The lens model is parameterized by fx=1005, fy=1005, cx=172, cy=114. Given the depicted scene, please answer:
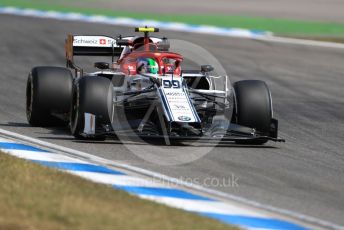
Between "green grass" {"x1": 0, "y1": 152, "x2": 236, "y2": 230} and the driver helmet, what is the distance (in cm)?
386

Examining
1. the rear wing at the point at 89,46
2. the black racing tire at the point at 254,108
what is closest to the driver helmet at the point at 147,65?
the black racing tire at the point at 254,108

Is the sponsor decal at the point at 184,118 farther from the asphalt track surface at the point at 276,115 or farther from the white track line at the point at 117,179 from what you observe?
the white track line at the point at 117,179

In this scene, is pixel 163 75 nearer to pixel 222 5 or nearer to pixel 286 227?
pixel 286 227

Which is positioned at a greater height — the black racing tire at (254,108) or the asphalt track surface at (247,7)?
the black racing tire at (254,108)

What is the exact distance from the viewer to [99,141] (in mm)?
12039

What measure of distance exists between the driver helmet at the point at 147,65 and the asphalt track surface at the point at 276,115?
128 cm

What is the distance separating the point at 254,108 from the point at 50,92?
8.65 feet

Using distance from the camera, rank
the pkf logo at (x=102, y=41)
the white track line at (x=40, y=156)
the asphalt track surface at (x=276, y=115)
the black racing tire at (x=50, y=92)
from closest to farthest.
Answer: the asphalt track surface at (x=276, y=115)
the white track line at (x=40, y=156)
the black racing tire at (x=50, y=92)
the pkf logo at (x=102, y=41)

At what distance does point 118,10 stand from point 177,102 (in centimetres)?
2270

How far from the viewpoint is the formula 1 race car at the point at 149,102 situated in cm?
1170

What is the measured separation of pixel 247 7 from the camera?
36156 millimetres

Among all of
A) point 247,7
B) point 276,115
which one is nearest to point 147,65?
point 276,115

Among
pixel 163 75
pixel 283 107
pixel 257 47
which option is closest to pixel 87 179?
pixel 163 75

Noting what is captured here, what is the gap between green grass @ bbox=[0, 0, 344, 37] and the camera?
29000mm
